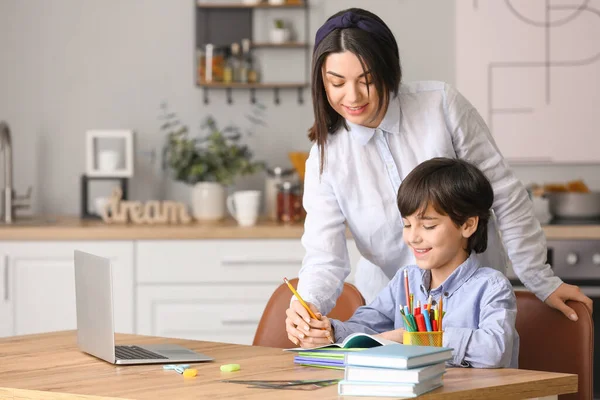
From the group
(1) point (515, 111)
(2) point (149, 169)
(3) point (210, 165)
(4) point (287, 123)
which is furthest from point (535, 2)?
(2) point (149, 169)

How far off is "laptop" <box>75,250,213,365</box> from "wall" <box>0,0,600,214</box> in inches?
89.5

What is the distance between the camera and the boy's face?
1.99 meters

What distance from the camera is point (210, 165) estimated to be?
157 inches

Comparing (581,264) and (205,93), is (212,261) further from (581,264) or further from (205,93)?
(581,264)

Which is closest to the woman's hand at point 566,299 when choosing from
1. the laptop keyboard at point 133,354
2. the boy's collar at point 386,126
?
the boy's collar at point 386,126

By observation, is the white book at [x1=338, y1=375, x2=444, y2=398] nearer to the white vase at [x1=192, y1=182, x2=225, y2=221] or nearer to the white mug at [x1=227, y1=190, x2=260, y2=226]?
the white mug at [x1=227, y1=190, x2=260, y2=226]

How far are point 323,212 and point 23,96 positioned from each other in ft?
7.96

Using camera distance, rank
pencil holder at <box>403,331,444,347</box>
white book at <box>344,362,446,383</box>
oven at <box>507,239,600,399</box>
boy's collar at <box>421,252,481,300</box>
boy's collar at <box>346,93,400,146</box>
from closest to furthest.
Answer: white book at <box>344,362,446,383</box> < pencil holder at <box>403,331,444,347</box> < boy's collar at <box>421,252,481,300</box> < boy's collar at <box>346,93,400,146</box> < oven at <box>507,239,600,399</box>

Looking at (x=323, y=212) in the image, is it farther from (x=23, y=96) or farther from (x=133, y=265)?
(x=23, y=96)

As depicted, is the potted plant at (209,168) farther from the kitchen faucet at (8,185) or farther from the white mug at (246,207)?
the kitchen faucet at (8,185)

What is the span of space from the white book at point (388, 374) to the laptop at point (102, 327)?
46cm

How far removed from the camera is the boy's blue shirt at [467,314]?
1.79 meters

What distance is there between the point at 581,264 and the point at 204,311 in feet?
4.74

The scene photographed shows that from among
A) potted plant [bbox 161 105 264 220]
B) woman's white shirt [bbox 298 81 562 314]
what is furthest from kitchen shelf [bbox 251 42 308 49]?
woman's white shirt [bbox 298 81 562 314]
